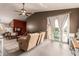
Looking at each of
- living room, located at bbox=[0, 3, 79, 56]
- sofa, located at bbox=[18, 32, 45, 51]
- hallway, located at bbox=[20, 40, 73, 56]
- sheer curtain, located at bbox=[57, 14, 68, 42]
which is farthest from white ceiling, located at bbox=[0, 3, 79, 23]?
hallway, located at bbox=[20, 40, 73, 56]

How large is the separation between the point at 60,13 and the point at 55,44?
525mm

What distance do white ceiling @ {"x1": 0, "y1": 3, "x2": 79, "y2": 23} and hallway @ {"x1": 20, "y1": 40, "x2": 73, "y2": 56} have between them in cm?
57

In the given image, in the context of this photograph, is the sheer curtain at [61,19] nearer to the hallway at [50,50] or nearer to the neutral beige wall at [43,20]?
the neutral beige wall at [43,20]

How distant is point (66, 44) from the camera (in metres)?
2.05

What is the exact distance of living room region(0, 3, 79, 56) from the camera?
1992mm

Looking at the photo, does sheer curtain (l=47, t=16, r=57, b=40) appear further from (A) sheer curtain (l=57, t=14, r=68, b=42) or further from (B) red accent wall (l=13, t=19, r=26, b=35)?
(B) red accent wall (l=13, t=19, r=26, b=35)

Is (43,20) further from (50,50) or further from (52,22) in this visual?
(50,50)

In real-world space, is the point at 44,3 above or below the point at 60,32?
above

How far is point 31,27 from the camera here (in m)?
2.07

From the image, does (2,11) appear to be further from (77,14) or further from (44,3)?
(77,14)

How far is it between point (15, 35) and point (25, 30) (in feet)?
0.61

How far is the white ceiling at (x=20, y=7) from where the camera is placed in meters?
1.97

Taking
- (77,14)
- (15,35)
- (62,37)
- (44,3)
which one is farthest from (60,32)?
(15,35)

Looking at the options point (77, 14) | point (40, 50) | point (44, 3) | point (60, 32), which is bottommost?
point (40, 50)
